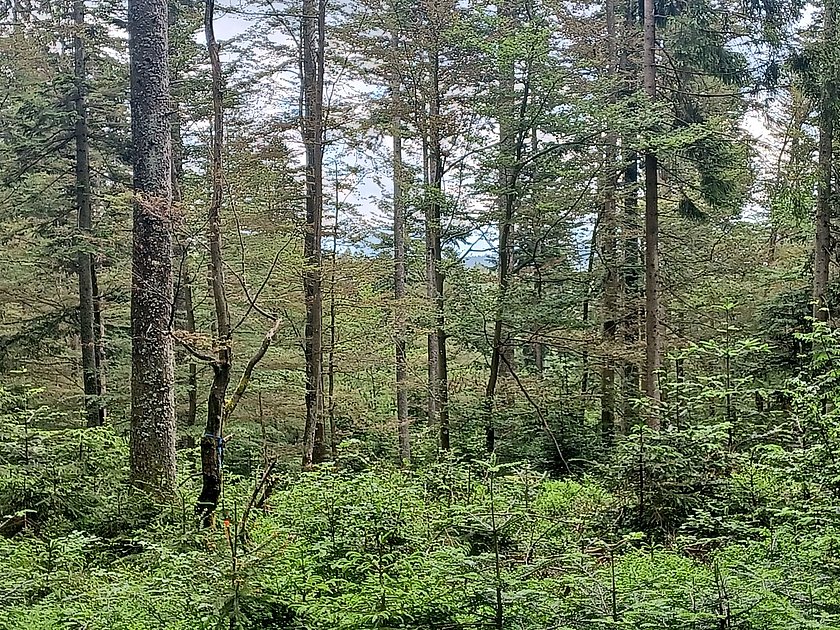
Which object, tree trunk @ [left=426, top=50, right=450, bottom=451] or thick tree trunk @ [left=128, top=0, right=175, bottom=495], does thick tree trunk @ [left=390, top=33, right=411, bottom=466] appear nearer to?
tree trunk @ [left=426, top=50, right=450, bottom=451]

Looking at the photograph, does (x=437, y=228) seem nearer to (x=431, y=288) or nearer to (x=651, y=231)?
(x=431, y=288)

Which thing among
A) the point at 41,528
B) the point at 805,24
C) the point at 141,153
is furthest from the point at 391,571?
the point at 805,24

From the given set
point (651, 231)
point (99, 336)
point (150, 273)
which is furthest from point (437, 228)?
point (99, 336)

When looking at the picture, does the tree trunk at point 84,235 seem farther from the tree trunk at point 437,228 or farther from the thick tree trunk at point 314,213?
the tree trunk at point 437,228

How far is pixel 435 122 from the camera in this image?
36.4 feet

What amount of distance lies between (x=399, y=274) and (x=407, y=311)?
3031 millimetres

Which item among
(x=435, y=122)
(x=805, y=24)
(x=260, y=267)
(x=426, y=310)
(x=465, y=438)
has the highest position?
(x=805, y=24)

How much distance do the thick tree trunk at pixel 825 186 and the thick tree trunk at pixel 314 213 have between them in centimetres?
827

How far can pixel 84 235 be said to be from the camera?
12000 mm

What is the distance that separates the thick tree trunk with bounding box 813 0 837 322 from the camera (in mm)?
10728

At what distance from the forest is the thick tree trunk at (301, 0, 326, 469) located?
78mm

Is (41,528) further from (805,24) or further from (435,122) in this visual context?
(805,24)

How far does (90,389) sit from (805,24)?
14.8 m

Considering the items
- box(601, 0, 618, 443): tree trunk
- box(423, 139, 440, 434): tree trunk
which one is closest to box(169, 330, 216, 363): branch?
box(423, 139, 440, 434): tree trunk
